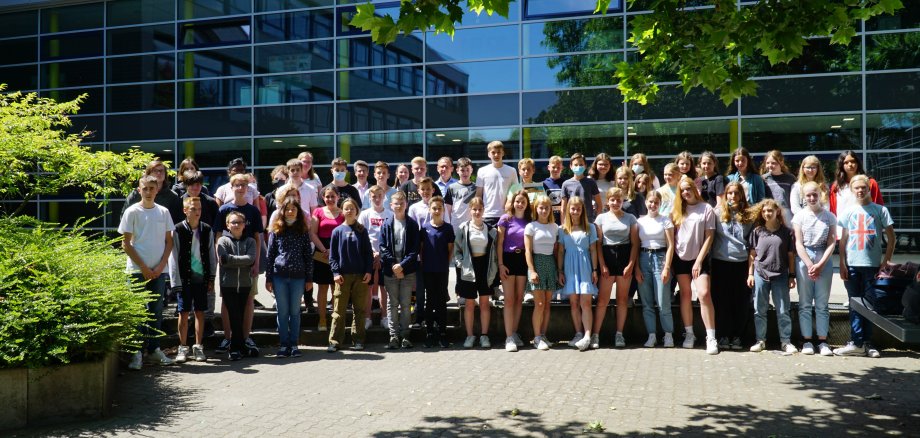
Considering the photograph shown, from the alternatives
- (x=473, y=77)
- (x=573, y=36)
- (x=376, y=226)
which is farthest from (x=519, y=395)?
(x=473, y=77)

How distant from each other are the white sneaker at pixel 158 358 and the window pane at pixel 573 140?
41.7 ft

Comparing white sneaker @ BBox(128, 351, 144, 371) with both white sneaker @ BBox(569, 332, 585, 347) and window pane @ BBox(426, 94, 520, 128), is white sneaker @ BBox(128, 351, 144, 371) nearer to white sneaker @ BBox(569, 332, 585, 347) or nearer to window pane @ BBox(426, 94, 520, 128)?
white sneaker @ BBox(569, 332, 585, 347)

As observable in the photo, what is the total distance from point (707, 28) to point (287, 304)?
537cm

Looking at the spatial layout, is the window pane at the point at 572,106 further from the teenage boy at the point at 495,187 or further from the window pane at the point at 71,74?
the window pane at the point at 71,74

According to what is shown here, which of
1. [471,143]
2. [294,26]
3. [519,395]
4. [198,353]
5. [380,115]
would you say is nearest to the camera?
[519,395]

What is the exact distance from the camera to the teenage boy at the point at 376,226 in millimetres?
9756

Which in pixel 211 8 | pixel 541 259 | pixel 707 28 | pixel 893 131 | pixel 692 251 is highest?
pixel 211 8

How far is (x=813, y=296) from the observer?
8883 millimetres

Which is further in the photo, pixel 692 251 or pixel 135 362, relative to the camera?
pixel 692 251

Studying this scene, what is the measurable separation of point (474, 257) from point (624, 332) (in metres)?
2.17

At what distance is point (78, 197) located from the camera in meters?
24.5

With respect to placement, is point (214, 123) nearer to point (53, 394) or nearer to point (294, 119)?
point (294, 119)

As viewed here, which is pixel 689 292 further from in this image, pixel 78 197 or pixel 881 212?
pixel 78 197

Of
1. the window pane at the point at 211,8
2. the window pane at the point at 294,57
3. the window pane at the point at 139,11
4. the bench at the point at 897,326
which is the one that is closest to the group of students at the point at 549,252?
the bench at the point at 897,326
